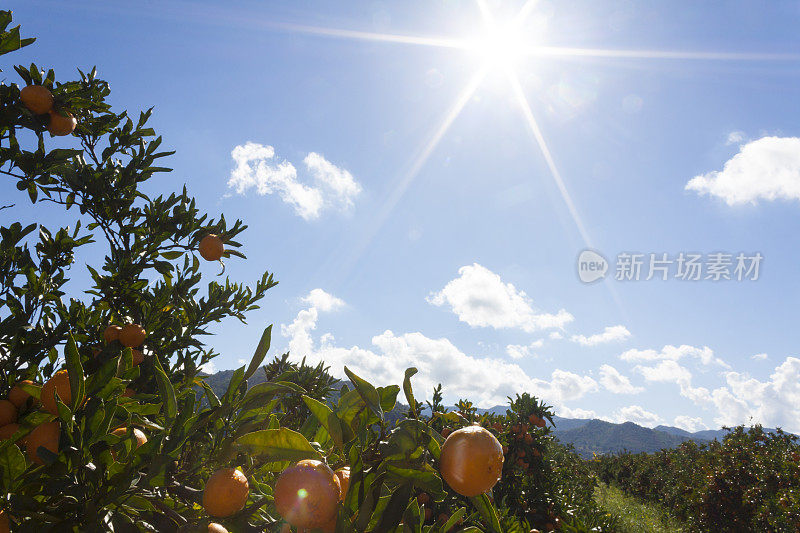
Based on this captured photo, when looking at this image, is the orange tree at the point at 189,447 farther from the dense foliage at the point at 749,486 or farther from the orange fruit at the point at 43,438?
the dense foliage at the point at 749,486

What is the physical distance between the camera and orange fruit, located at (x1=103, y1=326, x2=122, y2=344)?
205 cm

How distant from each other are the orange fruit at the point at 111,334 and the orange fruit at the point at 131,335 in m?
0.02

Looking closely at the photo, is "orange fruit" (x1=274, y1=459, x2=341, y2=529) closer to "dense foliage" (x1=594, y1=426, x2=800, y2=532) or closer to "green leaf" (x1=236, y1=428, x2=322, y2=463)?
"green leaf" (x1=236, y1=428, x2=322, y2=463)

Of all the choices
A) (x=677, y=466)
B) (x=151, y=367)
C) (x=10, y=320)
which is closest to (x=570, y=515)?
(x=151, y=367)

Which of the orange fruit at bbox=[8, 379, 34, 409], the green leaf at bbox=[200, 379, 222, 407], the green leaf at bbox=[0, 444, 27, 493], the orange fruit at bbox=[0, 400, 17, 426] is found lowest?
the orange fruit at bbox=[0, 400, 17, 426]

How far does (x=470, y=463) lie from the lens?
88 cm

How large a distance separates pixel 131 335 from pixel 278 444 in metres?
1.70

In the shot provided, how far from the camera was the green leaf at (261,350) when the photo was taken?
999 mm

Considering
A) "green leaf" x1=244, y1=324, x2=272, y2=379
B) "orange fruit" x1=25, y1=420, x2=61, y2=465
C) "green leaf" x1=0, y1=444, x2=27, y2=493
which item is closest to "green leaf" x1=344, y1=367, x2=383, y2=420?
"green leaf" x1=244, y1=324, x2=272, y2=379

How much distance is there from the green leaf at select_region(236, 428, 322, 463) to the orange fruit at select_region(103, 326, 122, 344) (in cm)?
164

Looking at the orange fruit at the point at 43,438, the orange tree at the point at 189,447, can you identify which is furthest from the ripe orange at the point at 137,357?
the orange fruit at the point at 43,438

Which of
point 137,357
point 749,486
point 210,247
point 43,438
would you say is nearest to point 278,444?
point 43,438

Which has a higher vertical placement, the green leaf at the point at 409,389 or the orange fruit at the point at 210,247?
the orange fruit at the point at 210,247

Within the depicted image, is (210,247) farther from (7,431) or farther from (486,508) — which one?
(486,508)
